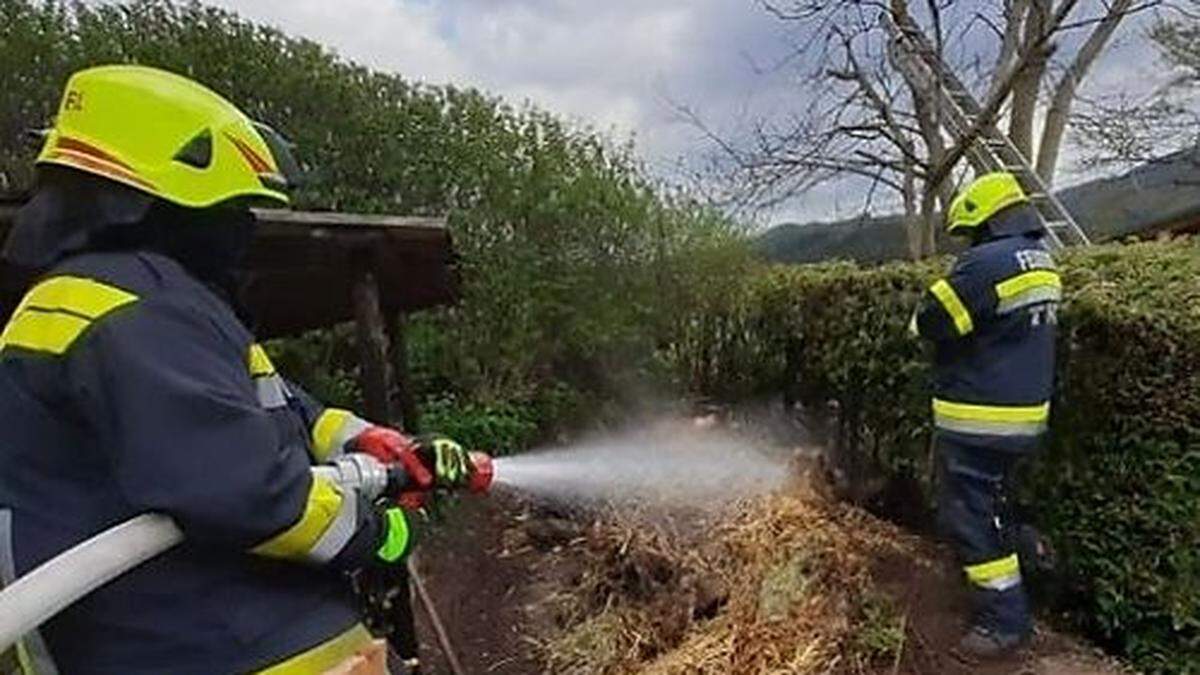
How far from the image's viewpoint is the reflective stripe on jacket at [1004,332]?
167 inches

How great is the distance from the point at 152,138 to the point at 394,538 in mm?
835

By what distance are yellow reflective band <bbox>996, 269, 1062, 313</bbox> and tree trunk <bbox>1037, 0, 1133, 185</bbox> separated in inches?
390

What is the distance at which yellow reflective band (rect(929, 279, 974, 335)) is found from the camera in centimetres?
429

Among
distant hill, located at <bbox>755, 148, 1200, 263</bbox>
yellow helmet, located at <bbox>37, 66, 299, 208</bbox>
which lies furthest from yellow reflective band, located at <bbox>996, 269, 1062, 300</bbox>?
distant hill, located at <bbox>755, 148, 1200, 263</bbox>

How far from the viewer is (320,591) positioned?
6.39 feet

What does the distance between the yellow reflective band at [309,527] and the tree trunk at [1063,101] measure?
13117mm

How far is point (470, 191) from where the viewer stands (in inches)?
281

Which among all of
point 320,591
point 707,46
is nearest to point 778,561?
point 320,591

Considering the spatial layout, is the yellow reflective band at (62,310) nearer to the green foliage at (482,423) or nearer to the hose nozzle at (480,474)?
the hose nozzle at (480,474)

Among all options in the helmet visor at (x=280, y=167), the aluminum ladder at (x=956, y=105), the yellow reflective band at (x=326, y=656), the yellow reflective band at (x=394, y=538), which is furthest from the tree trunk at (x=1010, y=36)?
the yellow reflective band at (x=326, y=656)

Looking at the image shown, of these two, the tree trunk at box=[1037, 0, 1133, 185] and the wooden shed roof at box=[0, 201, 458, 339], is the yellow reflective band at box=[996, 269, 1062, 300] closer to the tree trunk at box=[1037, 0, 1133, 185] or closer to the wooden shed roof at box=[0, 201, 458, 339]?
the wooden shed roof at box=[0, 201, 458, 339]

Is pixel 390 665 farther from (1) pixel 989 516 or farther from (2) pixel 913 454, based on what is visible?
(2) pixel 913 454

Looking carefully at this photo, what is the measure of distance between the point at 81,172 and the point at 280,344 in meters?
4.70

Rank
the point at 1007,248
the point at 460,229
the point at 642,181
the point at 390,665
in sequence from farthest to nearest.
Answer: the point at 642,181 < the point at 460,229 < the point at 1007,248 < the point at 390,665
